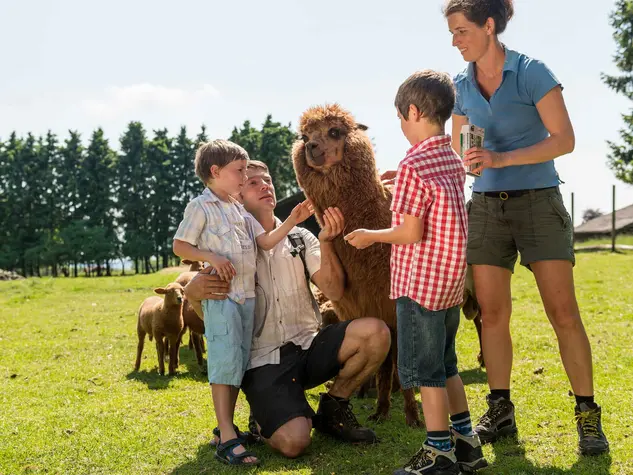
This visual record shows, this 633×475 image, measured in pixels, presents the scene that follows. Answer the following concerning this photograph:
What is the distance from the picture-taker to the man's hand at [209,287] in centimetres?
404

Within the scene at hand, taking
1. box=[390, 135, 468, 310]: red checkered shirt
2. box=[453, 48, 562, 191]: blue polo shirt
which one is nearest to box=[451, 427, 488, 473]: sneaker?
box=[390, 135, 468, 310]: red checkered shirt

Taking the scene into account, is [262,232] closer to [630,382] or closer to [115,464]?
[115,464]

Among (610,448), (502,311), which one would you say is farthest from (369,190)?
(610,448)

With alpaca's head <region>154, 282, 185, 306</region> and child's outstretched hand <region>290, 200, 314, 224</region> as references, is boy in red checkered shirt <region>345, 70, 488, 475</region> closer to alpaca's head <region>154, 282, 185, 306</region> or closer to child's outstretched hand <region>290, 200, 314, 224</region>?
child's outstretched hand <region>290, 200, 314, 224</region>

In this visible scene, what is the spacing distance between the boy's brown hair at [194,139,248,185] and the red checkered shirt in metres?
1.41

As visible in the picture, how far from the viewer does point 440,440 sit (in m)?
3.11

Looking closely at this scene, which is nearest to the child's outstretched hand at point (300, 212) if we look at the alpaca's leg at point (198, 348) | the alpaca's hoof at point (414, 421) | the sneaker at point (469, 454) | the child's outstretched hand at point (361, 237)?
the child's outstretched hand at point (361, 237)

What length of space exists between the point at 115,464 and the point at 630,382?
13.2 ft

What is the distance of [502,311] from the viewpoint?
399 centimetres

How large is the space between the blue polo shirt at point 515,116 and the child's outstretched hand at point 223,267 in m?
1.61

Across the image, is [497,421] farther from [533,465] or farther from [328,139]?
[328,139]

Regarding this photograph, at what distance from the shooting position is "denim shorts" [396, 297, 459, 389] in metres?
3.15

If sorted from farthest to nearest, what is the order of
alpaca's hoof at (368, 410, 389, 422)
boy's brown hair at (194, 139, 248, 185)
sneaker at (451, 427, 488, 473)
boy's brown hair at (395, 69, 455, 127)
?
alpaca's hoof at (368, 410, 389, 422) < boy's brown hair at (194, 139, 248, 185) < sneaker at (451, 427, 488, 473) < boy's brown hair at (395, 69, 455, 127)

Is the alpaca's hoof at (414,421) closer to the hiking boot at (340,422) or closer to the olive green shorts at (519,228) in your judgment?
the hiking boot at (340,422)
